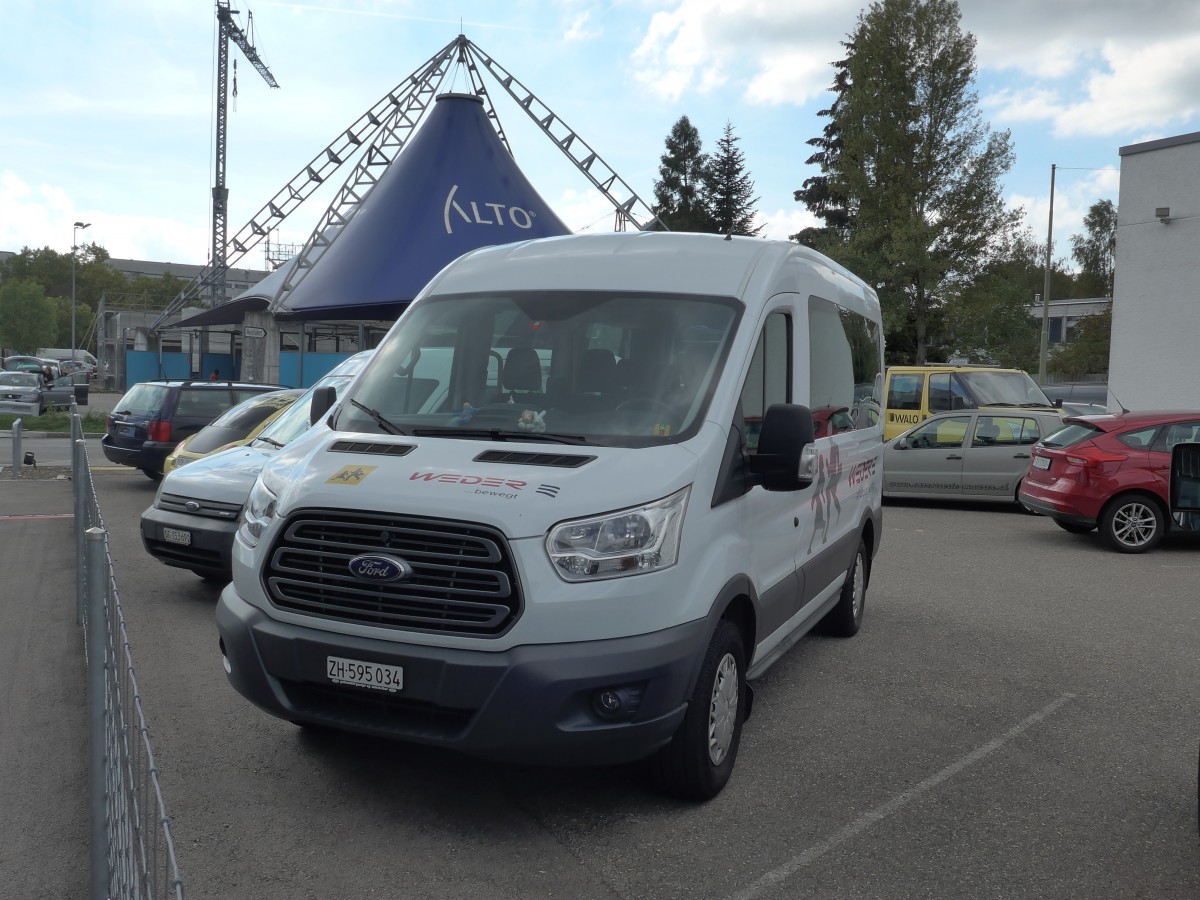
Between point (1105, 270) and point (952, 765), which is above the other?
point (1105, 270)

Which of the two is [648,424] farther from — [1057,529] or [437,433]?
[1057,529]

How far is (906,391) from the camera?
1783cm

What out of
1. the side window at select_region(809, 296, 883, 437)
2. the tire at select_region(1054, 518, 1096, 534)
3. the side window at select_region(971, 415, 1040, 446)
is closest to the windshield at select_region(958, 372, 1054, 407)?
the side window at select_region(971, 415, 1040, 446)

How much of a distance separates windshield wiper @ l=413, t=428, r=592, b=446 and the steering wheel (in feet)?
0.81

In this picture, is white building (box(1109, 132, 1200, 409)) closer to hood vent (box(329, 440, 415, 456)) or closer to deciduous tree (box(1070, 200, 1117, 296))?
hood vent (box(329, 440, 415, 456))

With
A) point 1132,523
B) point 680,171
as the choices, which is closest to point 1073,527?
point 1132,523

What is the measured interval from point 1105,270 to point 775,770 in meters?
82.9

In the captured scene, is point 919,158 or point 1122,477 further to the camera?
point 919,158

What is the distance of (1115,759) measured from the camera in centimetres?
522

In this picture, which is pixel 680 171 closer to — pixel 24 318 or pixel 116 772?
pixel 24 318

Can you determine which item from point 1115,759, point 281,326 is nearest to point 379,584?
point 1115,759

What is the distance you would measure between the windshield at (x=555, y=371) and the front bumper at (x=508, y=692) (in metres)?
0.93

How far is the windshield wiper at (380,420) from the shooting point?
4.88m

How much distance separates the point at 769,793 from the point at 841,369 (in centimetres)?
279
